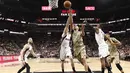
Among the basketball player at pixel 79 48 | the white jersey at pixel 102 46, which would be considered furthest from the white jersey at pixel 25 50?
the basketball player at pixel 79 48

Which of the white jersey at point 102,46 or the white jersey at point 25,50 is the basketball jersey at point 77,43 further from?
the white jersey at point 25,50

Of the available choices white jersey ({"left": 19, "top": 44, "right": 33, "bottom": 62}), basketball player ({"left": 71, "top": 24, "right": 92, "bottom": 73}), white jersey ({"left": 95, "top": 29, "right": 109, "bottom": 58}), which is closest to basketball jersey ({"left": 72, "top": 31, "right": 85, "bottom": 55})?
basketball player ({"left": 71, "top": 24, "right": 92, "bottom": 73})

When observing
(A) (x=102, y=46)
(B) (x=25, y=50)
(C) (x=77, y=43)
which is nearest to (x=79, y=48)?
(C) (x=77, y=43)

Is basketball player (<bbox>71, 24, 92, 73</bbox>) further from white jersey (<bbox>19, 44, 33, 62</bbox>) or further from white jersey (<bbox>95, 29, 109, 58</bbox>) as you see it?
white jersey (<bbox>19, 44, 33, 62</bbox>)

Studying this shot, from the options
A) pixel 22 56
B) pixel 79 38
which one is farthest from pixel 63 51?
pixel 79 38

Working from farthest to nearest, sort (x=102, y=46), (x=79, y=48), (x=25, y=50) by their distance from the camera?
(x=25, y=50) < (x=102, y=46) < (x=79, y=48)

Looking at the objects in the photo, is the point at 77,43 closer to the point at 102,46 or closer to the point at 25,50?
the point at 102,46

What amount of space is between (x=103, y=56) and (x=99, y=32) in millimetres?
1030

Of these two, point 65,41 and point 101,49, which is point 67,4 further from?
point 65,41

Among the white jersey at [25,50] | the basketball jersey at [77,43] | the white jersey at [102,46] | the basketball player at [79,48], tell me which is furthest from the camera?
the white jersey at [25,50]

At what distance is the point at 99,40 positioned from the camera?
1187 cm

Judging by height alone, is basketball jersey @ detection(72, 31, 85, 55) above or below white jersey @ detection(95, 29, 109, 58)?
above

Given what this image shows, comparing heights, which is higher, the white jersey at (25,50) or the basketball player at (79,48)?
the basketball player at (79,48)

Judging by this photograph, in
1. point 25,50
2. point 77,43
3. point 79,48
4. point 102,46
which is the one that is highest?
point 77,43
